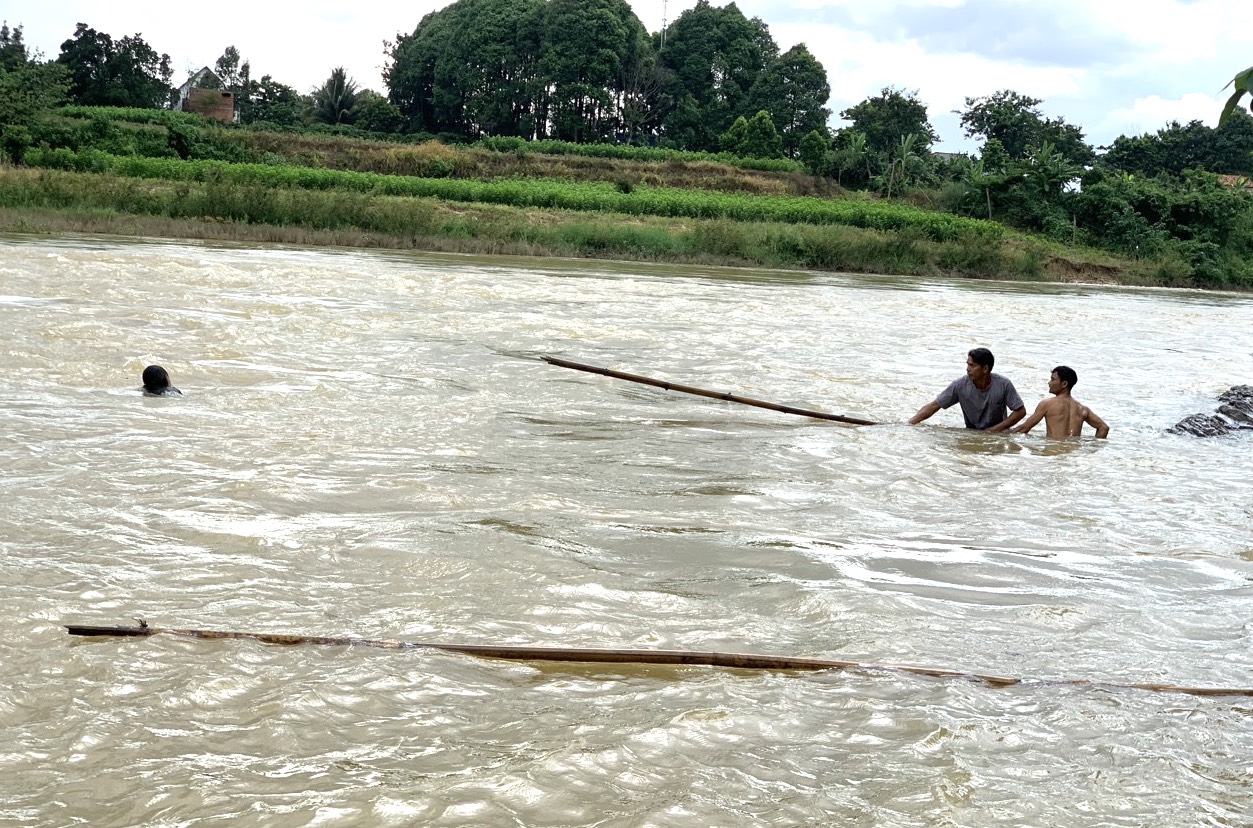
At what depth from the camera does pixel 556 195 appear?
31703 millimetres

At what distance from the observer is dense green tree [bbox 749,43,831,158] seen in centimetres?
5672

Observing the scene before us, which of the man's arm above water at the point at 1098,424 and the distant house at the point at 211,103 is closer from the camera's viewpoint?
the man's arm above water at the point at 1098,424

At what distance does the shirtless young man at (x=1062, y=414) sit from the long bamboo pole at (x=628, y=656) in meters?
4.82

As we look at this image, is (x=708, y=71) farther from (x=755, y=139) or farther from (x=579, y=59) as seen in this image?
(x=755, y=139)

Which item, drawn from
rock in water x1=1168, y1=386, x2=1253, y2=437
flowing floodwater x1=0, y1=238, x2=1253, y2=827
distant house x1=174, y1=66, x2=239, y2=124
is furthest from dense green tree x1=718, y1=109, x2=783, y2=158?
flowing floodwater x1=0, y1=238, x2=1253, y2=827

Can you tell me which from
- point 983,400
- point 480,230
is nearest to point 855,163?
point 480,230

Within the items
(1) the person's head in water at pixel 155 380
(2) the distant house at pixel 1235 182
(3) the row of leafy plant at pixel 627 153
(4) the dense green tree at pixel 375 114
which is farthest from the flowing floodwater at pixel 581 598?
(4) the dense green tree at pixel 375 114

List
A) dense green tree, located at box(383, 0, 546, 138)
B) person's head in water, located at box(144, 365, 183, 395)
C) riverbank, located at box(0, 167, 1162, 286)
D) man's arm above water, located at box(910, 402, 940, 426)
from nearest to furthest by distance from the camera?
person's head in water, located at box(144, 365, 183, 395) → man's arm above water, located at box(910, 402, 940, 426) → riverbank, located at box(0, 167, 1162, 286) → dense green tree, located at box(383, 0, 546, 138)

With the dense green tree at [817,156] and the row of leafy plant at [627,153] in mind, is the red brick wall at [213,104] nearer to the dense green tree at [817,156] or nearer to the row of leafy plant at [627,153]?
the row of leafy plant at [627,153]

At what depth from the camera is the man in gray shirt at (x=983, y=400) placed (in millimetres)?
8602

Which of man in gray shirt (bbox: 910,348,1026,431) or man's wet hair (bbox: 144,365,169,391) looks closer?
man's wet hair (bbox: 144,365,169,391)

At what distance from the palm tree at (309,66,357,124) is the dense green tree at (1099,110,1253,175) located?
105 ft

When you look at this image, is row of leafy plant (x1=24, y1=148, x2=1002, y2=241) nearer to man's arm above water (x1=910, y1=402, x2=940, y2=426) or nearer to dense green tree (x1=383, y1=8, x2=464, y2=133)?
man's arm above water (x1=910, y1=402, x2=940, y2=426)

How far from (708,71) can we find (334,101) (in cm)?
1839
